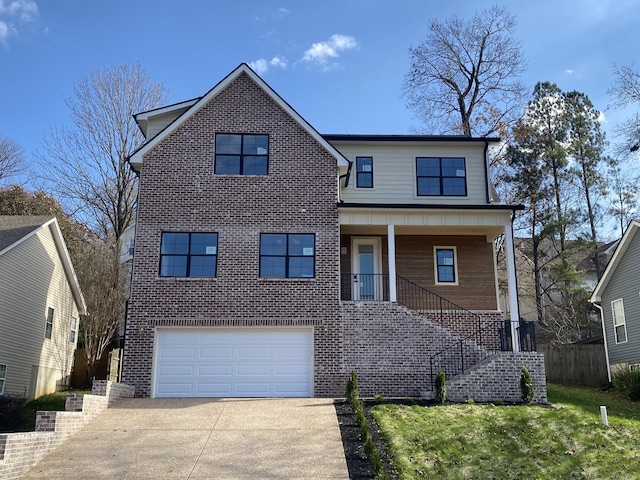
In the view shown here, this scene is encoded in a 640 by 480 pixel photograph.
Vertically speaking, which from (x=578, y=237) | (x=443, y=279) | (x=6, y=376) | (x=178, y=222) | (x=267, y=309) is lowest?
(x=6, y=376)

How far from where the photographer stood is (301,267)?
18719mm

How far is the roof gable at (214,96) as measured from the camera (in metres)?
19.4

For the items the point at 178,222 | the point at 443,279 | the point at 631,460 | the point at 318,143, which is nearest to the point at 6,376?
the point at 178,222

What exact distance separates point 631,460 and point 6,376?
716 inches

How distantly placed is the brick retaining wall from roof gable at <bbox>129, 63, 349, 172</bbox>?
713cm

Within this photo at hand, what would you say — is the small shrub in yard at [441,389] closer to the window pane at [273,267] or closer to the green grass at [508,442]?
the green grass at [508,442]

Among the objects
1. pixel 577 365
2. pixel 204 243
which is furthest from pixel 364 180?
pixel 577 365

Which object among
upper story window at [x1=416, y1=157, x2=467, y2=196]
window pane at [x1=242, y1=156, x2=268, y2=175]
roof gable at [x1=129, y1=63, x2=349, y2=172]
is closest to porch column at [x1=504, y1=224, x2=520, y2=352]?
upper story window at [x1=416, y1=157, x2=467, y2=196]

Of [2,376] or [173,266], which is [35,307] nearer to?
[2,376]

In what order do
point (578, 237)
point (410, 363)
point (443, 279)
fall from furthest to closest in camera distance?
point (578, 237)
point (443, 279)
point (410, 363)

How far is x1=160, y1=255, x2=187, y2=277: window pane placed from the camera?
729 inches

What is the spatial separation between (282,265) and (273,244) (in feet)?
2.28

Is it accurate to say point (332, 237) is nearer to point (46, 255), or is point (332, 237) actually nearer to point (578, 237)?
point (46, 255)

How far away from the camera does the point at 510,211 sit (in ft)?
63.9
